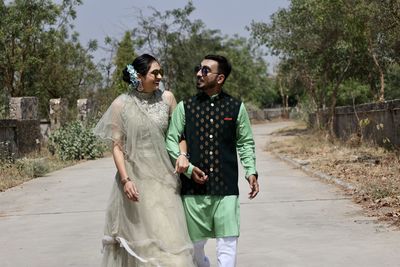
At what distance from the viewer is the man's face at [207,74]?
4938 millimetres

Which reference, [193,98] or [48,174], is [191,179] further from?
[48,174]

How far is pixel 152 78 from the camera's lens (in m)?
5.08

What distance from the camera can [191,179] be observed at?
16.1 ft

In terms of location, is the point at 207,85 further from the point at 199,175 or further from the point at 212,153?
the point at 199,175

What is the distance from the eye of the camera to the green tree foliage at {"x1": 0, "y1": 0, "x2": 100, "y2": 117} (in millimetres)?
28359

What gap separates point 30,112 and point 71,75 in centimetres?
1035

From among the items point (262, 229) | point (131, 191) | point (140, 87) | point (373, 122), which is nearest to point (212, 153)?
point (131, 191)

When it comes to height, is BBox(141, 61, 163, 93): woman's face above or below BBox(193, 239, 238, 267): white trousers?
above

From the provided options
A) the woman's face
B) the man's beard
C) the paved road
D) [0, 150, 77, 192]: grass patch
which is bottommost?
the paved road

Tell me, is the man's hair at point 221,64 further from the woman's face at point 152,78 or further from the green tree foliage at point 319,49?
the green tree foliage at point 319,49

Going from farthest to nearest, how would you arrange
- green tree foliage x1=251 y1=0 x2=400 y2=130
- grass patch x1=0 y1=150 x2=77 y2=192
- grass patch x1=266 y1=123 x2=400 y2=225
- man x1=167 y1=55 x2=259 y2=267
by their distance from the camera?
green tree foliage x1=251 y1=0 x2=400 y2=130
grass patch x1=0 y1=150 x2=77 y2=192
grass patch x1=266 y1=123 x2=400 y2=225
man x1=167 y1=55 x2=259 y2=267

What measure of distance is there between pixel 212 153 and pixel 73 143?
60.0 feet

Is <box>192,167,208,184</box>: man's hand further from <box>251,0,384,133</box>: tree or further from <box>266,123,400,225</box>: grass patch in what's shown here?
<box>251,0,384,133</box>: tree

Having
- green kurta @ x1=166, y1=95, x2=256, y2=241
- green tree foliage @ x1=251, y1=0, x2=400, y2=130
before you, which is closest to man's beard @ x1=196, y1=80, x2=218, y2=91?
green kurta @ x1=166, y1=95, x2=256, y2=241
